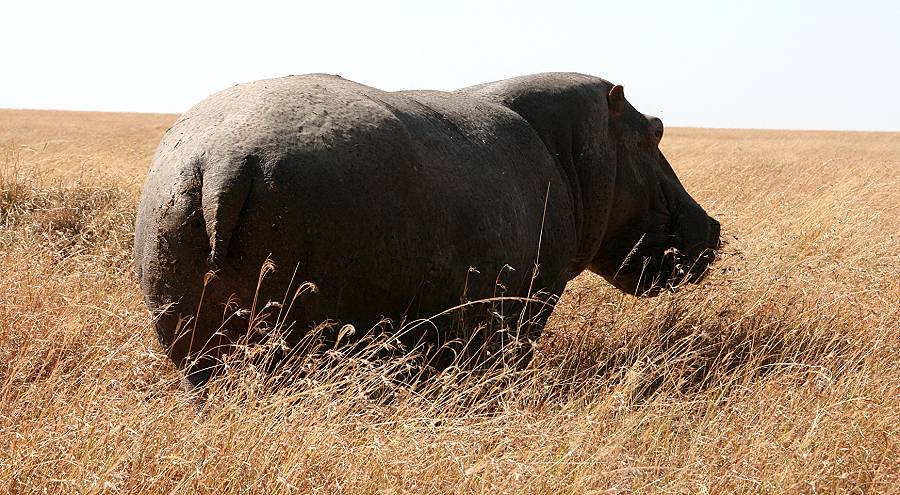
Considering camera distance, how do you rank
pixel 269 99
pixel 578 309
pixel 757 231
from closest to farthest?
pixel 269 99
pixel 578 309
pixel 757 231

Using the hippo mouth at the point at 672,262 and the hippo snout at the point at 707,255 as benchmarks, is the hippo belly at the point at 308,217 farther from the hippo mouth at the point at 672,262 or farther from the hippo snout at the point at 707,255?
the hippo snout at the point at 707,255

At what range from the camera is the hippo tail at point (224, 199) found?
3.53 m

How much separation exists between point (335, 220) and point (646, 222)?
3.06 metres

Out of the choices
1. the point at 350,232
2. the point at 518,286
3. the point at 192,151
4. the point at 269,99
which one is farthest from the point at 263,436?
the point at 518,286

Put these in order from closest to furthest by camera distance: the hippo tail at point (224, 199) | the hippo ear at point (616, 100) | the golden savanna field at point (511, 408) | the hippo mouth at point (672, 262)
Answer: the golden savanna field at point (511, 408)
the hippo tail at point (224, 199)
the hippo ear at point (616, 100)
the hippo mouth at point (672, 262)

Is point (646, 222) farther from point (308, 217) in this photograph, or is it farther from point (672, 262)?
point (308, 217)

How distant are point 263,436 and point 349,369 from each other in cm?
66

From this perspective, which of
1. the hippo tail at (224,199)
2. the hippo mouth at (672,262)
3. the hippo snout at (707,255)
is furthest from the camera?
the hippo snout at (707,255)

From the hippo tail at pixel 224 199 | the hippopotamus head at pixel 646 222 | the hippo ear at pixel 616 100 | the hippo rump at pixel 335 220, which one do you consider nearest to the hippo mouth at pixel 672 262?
the hippopotamus head at pixel 646 222

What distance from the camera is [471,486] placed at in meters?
3.18

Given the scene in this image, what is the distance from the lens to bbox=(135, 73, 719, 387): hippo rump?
3.61 metres

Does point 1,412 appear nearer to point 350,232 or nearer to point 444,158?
point 350,232

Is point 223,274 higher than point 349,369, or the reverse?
point 223,274

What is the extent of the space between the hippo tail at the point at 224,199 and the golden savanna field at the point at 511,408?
53 centimetres
